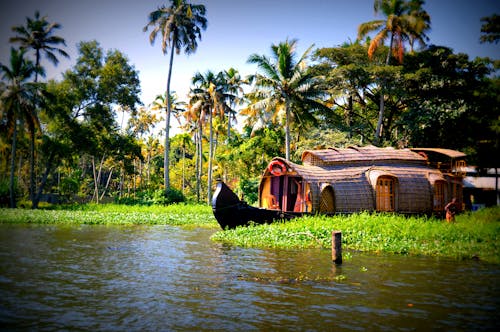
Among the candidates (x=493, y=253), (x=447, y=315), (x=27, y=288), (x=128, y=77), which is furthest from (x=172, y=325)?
(x=128, y=77)

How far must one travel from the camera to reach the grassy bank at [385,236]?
40.0ft

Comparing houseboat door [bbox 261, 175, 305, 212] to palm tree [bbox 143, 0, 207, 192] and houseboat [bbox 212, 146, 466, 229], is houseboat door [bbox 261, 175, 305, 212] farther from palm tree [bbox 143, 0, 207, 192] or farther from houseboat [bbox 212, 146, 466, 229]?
palm tree [bbox 143, 0, 207, 192]

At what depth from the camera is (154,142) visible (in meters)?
47.7

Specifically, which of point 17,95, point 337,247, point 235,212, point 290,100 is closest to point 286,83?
point 290,100

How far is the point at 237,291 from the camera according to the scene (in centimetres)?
820

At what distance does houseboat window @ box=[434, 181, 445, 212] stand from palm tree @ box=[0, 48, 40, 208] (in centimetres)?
2858

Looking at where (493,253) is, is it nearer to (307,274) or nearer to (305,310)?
(307,274)

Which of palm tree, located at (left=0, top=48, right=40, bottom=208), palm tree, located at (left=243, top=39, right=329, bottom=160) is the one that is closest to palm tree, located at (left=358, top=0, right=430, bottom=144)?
palm tree, located at (left=243, top=39, right=329, bottom=160)

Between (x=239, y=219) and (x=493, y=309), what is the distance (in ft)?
35.7

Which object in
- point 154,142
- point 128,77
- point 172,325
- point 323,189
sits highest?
point 128,77

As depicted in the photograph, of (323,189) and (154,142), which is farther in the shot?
(154,142)

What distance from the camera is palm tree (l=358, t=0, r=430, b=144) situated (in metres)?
26.0

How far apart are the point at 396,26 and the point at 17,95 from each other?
2816cm

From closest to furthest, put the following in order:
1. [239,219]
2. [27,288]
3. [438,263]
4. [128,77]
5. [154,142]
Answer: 1. [27,288]
2. [438,263]
3. [239,219]
4. [128,77]
5. [154,142]
